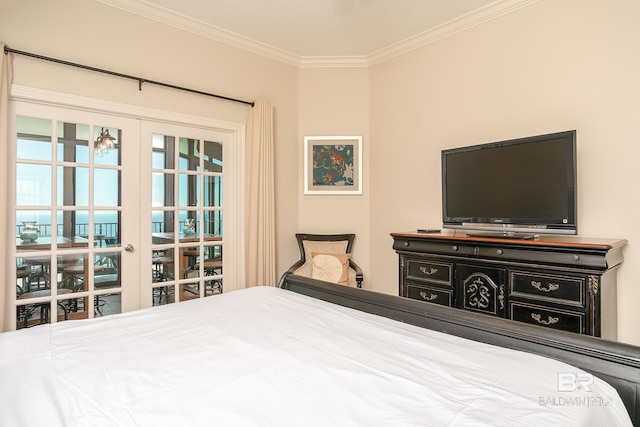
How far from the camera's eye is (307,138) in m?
4.02

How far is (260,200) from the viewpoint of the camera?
3.56 meters

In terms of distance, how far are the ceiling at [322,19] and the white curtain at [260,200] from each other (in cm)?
68

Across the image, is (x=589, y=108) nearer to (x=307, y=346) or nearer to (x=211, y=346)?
(x=307, y=346)

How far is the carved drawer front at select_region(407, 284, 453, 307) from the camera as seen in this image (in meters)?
2.68

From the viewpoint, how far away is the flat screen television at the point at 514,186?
89.7 inches

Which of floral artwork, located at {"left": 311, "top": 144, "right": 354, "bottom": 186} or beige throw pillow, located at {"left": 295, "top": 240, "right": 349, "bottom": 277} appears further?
floral artwork, located at {"left": 311, "top": 144, "right": 354, "bottom": 186}

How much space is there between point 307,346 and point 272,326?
28cm

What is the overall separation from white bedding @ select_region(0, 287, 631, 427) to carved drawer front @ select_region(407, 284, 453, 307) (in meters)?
1.31

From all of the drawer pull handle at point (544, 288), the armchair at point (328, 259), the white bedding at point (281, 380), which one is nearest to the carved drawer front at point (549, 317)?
the drawer pull handle at point (544, 288)

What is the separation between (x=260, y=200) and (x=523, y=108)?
7.88 feet

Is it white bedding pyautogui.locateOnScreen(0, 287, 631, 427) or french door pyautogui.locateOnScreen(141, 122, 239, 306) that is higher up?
french door pyautogui.locateOnScreen(141, 122, 239, 306)

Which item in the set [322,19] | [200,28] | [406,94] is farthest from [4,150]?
[406,94]

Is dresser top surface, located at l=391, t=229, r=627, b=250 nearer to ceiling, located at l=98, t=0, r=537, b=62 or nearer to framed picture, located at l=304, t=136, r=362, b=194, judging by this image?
framed picture, located at l=304, t=136, r=362, b=194

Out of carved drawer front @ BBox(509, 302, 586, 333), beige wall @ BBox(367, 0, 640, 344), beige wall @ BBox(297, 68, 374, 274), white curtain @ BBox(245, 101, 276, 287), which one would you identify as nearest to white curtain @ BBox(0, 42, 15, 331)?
white curtain @ BBox(245, 101, 276, 287)
